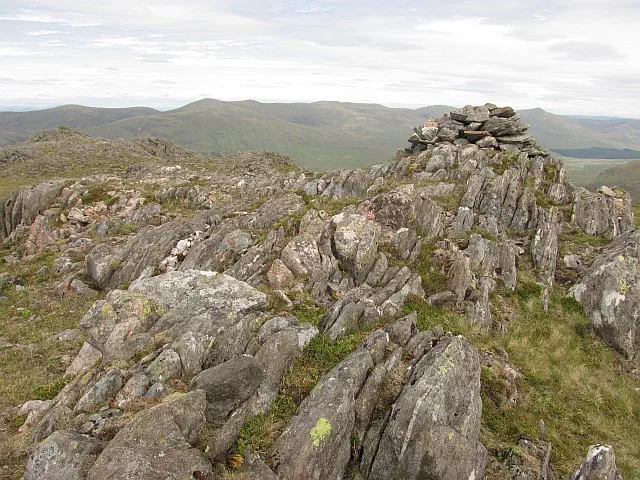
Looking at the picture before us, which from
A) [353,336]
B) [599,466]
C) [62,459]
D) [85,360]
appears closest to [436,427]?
[599,466]

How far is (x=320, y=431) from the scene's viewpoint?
1270 centimetres

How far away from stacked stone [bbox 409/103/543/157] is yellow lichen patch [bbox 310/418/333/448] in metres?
39.0

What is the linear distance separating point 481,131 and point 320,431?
4198cm

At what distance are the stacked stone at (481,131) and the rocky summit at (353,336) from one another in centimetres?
482

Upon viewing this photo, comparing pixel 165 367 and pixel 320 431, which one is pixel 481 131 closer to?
pixel 320 431

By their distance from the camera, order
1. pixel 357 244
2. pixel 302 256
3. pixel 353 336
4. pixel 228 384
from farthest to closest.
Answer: pixel 357 244 → pixel 302 256 → pixel 353 336 → pixel 228 384

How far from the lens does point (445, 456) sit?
12.5 meters

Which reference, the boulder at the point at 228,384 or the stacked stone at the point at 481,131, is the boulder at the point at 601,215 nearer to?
the stacked stone at the point at 481,131

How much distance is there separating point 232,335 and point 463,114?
41699 millimetres

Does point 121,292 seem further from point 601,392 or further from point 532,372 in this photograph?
point 601,392

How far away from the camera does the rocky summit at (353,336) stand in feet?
41.5

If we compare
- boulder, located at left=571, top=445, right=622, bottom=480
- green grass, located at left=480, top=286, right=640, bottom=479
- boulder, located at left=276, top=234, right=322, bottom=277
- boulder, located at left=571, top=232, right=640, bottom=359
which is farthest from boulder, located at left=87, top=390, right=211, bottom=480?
boulder, located at left=571, top=232, right=640, bottom=359

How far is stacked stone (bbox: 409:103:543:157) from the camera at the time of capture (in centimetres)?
4409

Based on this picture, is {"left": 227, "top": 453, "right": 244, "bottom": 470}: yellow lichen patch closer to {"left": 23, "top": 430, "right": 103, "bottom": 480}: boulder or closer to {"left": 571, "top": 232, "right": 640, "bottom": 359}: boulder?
{"left": 23, "top": 430, "right": 103, "bottom": 480}: boulder
